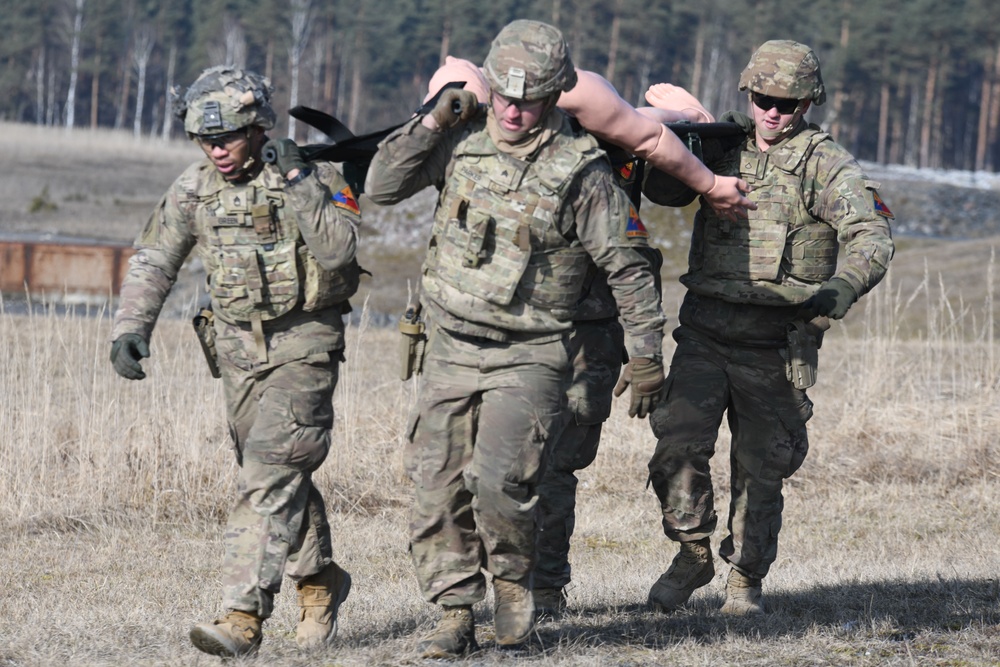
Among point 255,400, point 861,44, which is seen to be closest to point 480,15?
point 861,44

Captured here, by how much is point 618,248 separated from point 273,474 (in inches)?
57.9

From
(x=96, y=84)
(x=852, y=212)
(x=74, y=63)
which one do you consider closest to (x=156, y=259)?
(x=852, y=212)

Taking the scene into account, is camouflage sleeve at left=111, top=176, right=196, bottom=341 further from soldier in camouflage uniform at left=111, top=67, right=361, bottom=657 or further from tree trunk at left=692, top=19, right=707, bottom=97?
tree trunk at left=692, top=19, right=707, bottom=97

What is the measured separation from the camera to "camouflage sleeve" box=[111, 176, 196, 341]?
496cm

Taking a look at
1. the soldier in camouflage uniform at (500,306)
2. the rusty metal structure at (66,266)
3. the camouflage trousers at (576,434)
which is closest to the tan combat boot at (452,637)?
the soldier in camouflage uniform at (500,306)

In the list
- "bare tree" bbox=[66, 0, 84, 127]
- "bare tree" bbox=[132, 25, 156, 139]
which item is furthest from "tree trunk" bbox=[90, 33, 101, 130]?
"bare tree" bbox=[132, 25, 156, 139]

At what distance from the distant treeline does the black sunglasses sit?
54.2 metres

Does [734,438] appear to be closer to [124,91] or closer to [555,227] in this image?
[555,227]

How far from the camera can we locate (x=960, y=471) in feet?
31.3

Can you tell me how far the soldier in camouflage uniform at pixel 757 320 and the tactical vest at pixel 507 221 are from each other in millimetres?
1081

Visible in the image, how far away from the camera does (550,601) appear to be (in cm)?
592

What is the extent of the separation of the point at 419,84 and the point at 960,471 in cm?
6842

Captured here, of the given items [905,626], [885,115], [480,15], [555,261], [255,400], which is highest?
[480,15]

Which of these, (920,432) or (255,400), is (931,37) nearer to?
(920,432)
